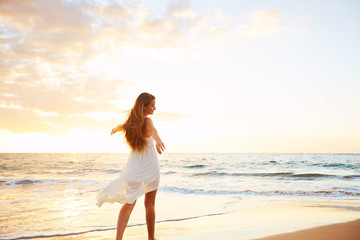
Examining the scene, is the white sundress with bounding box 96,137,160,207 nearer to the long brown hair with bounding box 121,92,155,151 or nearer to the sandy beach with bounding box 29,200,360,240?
the long brown hair with bounding box 121,92,155,151

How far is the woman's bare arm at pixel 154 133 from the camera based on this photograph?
3223 mm

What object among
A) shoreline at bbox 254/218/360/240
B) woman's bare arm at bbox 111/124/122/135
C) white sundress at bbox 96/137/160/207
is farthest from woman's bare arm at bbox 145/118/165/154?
shoreline at bbox 254/218/360/240

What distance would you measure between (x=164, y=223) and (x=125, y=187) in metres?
2.37

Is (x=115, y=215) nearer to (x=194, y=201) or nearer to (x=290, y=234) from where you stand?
(x=194, y=201)

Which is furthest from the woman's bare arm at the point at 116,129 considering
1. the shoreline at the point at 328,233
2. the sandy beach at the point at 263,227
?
the shoreline at the point at 328,233

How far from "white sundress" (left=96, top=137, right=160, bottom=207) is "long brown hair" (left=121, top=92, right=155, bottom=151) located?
10 cm

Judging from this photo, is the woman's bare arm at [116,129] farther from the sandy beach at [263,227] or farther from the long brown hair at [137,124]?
the sandy beach at [263,227]

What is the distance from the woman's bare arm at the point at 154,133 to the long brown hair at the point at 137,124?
0.08m

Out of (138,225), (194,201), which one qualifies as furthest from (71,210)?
(194,201)

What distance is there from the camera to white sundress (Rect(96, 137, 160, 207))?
12.1 ft

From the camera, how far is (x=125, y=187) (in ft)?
12.2

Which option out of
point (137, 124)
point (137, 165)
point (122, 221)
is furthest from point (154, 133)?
point (122, 221)

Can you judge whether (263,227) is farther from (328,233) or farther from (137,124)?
(137,124)

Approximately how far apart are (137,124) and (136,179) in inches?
28.7
